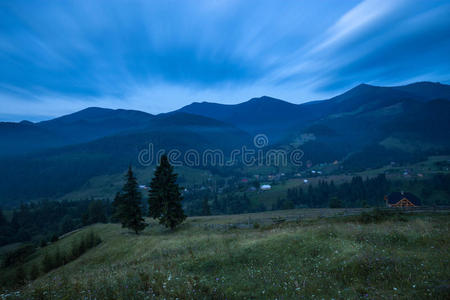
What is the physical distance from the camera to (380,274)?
811 cm

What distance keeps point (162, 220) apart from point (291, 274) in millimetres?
32561

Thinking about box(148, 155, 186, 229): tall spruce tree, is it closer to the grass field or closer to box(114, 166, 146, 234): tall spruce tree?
box(114, 166, 146, 234): tall spruce tree

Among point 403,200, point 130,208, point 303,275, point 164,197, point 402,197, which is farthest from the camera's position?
point 402,197

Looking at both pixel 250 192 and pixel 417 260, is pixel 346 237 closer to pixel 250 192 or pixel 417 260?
pixel 417 260

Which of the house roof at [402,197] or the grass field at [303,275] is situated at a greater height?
the grass field at [303,275]

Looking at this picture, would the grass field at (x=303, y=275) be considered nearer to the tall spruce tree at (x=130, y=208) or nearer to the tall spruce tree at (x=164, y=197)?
Result: the tall spruce tree at (x=164, y=197)

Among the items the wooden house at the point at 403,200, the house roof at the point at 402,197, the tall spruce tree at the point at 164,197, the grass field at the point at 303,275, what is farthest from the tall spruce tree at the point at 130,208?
the house roof at the point at 402,197

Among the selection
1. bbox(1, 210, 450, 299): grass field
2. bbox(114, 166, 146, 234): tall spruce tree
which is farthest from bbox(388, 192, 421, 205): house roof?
bbox(114, 166, 146, 234): tall spruce tree

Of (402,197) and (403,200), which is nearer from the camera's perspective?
(403,200)

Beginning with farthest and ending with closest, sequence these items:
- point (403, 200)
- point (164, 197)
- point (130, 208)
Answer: point (403, 200)
point (130, 208)
point (164, 197)

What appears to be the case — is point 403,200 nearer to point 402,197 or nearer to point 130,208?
point 402,197

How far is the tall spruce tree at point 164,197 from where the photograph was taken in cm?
3794

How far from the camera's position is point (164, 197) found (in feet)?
124

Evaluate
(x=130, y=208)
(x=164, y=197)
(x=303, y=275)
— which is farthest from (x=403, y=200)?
(x=303, y=275)
